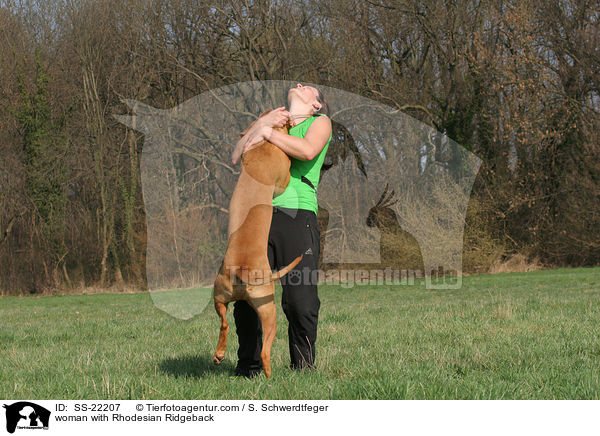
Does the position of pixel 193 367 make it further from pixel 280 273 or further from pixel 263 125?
pixel 263 125

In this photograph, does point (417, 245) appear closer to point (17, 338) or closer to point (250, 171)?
point (17, 338)

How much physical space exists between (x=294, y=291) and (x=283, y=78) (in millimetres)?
19323

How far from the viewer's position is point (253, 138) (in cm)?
364

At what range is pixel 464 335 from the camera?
216 inches

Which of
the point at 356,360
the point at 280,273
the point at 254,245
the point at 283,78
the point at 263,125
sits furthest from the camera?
the point at 283,78

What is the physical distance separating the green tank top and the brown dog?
18 cm

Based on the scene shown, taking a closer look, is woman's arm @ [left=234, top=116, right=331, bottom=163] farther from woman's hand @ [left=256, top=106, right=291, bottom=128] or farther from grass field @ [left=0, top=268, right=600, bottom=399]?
grass field @ [left=0, top=268, right=600, bottom=399]

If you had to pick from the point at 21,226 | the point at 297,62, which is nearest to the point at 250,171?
the point at 297,62

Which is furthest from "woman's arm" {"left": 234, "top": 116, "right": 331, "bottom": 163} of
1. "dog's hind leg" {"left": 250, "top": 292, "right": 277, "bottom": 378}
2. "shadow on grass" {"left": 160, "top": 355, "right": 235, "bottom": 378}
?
"shadow on grass" {"left": 160, "top": 355, "right": 235, "bottom": 378}

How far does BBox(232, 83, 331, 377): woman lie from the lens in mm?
3805

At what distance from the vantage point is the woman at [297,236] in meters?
3.81
